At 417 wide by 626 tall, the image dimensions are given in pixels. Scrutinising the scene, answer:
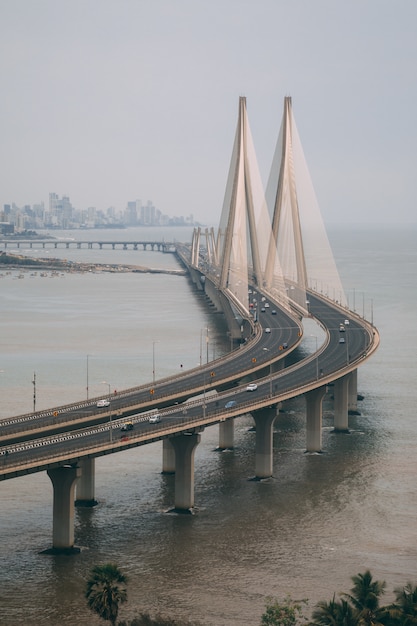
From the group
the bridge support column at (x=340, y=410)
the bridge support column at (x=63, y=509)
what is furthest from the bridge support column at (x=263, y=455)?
the bridge support column at (x=63, y=509)

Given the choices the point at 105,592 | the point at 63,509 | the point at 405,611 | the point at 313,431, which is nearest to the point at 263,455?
the point at 313,431

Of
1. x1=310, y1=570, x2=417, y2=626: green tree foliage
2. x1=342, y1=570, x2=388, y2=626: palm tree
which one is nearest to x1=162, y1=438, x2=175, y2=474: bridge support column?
x1=342, y1=570, x2=388, y2=626: palm tree

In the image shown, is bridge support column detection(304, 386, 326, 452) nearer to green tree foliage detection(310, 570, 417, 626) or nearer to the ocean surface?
the ocean surface

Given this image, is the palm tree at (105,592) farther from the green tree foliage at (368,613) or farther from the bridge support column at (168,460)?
the bridge support column at (168,460)

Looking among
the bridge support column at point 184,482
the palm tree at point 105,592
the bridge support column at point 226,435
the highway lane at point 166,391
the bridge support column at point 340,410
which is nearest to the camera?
the palm tree at point 105,592

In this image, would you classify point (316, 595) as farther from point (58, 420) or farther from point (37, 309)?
point (37, 309)

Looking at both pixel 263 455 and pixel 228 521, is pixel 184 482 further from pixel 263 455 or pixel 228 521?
pixel 263 455
